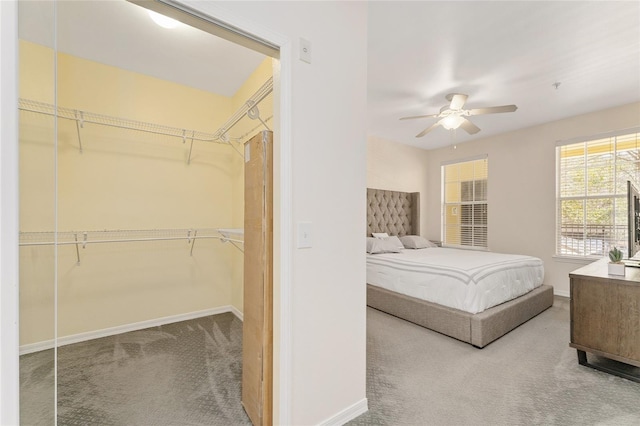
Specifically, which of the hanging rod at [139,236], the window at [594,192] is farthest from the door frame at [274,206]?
the window at [594,192]

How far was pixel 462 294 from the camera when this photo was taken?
2.68 metres

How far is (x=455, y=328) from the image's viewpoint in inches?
106

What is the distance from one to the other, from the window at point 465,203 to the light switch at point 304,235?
4859 millimetres

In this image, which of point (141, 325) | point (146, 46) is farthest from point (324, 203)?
point (141, 325)

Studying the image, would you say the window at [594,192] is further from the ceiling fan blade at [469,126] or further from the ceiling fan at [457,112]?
the ceiling fan at [457,112]

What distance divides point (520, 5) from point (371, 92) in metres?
1.60

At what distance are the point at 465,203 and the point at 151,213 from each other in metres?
5.40

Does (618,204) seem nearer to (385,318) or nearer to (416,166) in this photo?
(416,166)

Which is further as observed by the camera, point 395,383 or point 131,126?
point 131,126

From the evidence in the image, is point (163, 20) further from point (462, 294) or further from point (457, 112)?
point (462, 294)

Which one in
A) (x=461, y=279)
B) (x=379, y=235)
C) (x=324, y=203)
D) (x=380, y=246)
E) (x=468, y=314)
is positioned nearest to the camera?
(x=324, y=203)

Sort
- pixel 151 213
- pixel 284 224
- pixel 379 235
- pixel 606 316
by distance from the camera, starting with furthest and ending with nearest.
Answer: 1. pixel 379 235
2. pixel 151 213
3. pixel 606 316
4. pixel 284 224

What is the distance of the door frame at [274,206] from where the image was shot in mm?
576

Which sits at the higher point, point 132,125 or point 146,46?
point 146,46
